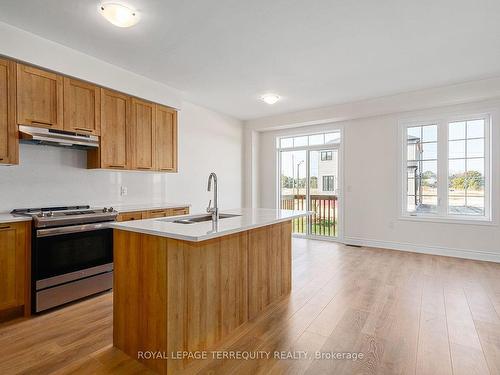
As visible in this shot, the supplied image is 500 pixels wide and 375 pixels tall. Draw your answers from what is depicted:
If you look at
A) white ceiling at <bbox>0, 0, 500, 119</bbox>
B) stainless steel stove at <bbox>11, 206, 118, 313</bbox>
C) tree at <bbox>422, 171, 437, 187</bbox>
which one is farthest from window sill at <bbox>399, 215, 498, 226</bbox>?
stainless steel stove at <bbox>11, 206, 118, 313</bbox>

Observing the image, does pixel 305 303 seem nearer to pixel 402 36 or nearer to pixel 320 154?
pixel 402 36

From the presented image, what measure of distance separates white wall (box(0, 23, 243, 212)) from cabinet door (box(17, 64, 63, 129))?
11cm

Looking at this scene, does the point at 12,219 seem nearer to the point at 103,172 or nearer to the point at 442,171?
the point at 103,172

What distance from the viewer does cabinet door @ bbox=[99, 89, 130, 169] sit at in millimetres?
3347

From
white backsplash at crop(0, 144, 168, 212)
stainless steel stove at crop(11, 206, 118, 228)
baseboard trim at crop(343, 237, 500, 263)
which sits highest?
white backsplash at crop(0, 144, 168, 212)

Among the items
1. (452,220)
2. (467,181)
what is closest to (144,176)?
(452,220)

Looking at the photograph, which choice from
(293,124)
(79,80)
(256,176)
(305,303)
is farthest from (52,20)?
(256,176)

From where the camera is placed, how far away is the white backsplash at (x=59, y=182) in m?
2.89

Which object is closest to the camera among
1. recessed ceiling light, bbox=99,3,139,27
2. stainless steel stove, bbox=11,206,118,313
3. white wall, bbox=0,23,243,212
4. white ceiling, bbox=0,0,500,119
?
recessed ceiling light, bbox=99,3,139,27

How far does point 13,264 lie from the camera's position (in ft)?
7.99

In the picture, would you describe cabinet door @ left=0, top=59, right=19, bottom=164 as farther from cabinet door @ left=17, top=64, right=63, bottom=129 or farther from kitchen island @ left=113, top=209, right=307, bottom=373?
kitchen island @ left=113, top=209, right=307, bottom=373

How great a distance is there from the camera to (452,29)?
2691 millimetres

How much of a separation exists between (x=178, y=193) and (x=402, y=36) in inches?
151

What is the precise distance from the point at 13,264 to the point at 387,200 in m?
5.29
